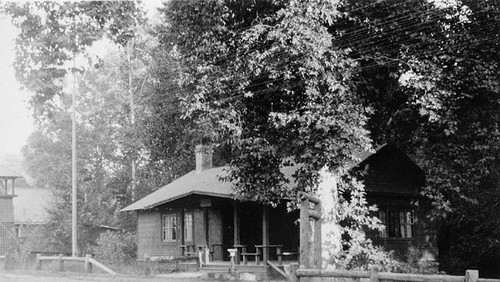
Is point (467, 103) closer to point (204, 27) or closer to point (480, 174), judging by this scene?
point (480, 174)

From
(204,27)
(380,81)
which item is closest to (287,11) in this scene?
(204,27)

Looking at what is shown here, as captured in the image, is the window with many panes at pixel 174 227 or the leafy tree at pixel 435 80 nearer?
the leafy tree at pixel 435 80

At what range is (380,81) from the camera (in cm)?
2516

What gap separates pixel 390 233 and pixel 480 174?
201 inches

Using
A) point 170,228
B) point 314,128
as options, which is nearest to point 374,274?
point 314,128

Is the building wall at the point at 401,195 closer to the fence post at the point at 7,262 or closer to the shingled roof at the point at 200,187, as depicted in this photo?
the shingled roof at the point at 200,187

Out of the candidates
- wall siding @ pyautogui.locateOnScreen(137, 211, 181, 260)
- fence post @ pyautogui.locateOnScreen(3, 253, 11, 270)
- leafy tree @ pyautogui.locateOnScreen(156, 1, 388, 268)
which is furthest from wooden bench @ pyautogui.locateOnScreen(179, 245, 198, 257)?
fence post @ pyautogui.locateOnScreen(3, 253, 11, 270)

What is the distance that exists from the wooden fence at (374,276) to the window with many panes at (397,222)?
1279 centimetres

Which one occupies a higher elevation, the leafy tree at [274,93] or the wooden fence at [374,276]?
the leafy tree at [274,93]

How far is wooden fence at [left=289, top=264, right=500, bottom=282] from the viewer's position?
44.2 ft

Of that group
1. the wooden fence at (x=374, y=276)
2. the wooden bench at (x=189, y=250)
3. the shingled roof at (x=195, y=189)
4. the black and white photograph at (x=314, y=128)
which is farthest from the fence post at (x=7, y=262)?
the wooden fence at (x=374, y=276)

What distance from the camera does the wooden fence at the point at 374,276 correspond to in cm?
1346

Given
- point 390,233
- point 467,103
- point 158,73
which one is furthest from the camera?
point 158,73

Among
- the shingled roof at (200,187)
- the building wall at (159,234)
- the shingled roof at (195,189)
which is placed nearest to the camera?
the shingled roof at (200,187)
